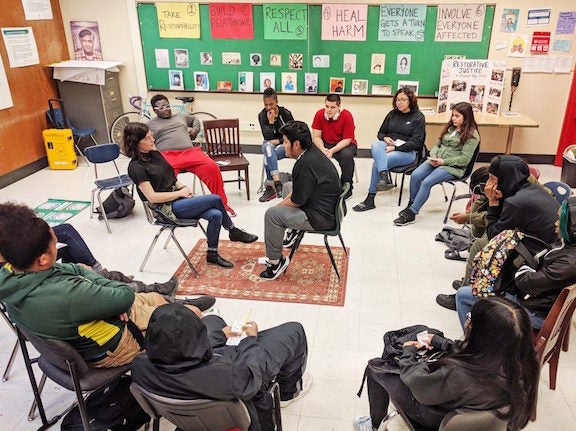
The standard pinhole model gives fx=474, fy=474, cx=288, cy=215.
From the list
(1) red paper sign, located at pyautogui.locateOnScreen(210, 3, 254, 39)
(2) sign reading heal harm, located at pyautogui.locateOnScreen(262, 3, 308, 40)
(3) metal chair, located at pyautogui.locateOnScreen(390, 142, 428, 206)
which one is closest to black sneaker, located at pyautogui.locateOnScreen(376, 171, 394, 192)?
(3) metal chair, located at pyautogui.locateOnScreen(390, 142, 428, 206)

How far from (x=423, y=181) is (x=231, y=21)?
3.20m

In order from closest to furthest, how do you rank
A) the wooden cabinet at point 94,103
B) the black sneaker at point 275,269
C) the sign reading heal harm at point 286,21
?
1. the black sneaker at point 275,269
2. the sign reading heal harm at point 286,21
3. the wooden cabinet at point 94,103

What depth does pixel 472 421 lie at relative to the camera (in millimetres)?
1531

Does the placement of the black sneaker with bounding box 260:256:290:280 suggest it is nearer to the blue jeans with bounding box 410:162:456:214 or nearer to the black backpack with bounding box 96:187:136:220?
the blue jeans with bounding box 410:162:456:214

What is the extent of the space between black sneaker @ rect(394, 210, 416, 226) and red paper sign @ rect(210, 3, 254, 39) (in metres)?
3.06

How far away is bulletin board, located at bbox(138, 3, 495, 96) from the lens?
563cm

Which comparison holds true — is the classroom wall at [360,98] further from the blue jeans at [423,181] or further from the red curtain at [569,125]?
the blue jeans at [423,181]

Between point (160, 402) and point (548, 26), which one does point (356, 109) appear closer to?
point (548, 26)

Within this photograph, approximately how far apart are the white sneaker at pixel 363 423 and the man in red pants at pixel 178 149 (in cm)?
263

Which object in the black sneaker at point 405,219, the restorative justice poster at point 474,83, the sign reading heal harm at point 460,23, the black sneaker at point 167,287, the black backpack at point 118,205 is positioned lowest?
the black sneaker at point 405,219

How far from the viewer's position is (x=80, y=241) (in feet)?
9.89

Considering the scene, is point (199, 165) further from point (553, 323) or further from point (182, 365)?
point (553, 323)

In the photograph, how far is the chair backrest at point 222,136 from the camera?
197 inches

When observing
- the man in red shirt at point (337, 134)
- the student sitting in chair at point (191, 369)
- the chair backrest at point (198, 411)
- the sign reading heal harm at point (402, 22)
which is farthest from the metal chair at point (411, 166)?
the chair backrest at point (198, 411)
